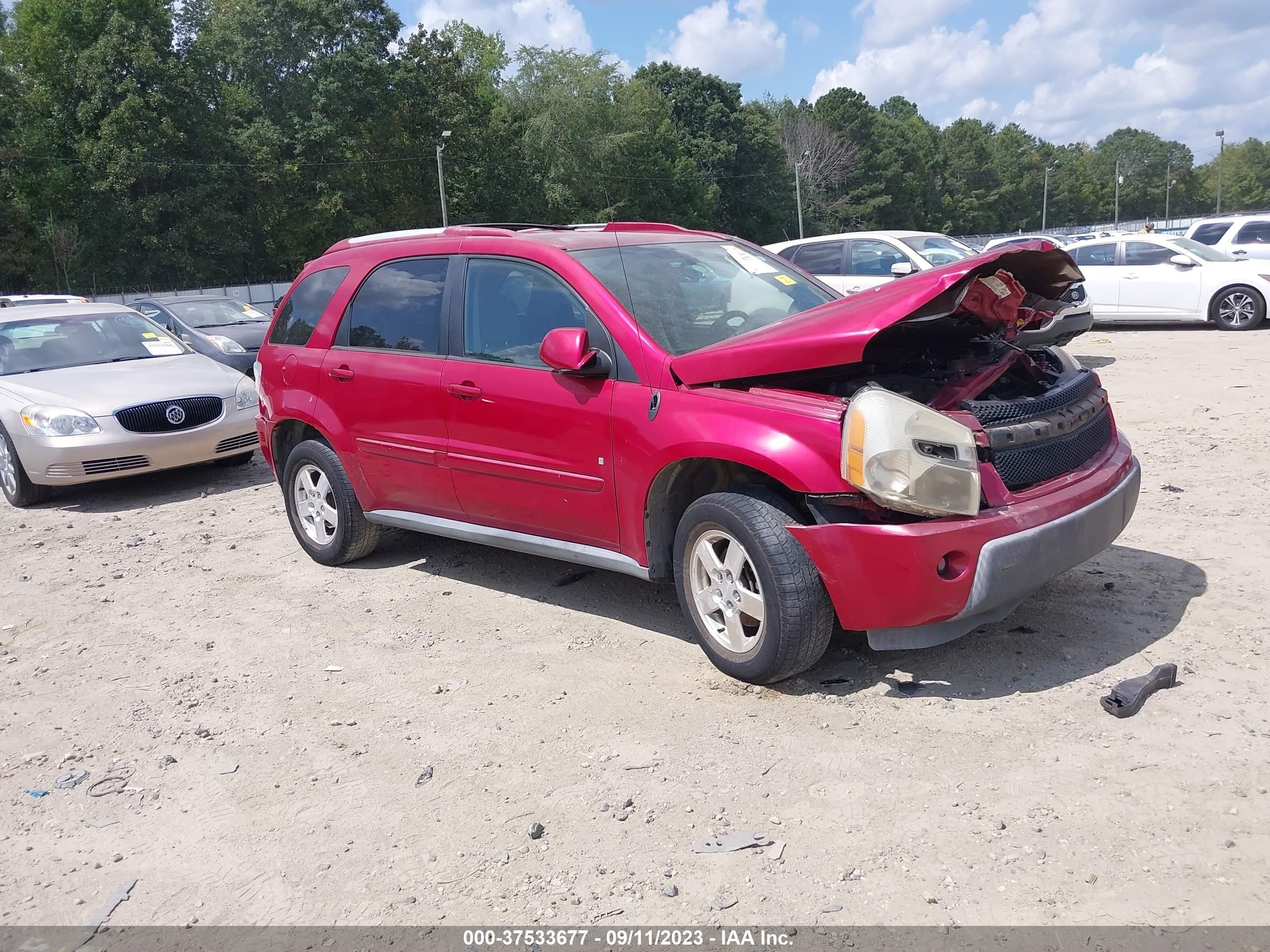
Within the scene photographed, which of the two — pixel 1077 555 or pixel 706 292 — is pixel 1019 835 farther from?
pixel 706 292

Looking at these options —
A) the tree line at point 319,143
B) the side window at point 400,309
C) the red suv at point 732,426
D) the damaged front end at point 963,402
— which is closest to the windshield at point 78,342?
the red suv at point 732,426

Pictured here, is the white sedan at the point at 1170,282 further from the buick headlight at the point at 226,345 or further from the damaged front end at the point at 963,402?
the buick headlight at the point at 226,345

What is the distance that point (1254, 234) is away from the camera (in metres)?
17.4

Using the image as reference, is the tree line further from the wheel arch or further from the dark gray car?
the wheel arch

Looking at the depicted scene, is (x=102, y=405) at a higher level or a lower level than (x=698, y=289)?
lower

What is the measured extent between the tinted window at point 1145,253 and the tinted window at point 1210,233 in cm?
367

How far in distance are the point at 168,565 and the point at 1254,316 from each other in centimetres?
1434

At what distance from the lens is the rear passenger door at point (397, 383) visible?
5.25 m

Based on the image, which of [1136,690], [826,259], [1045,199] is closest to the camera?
[1136,690]

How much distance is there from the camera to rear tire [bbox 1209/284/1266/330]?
14.4 metres

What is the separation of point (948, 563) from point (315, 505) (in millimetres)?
3999

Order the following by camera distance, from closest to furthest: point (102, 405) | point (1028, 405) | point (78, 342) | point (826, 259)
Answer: point (1028, 405)
point (102, 405)
point (78, 342)
point (826, 259)

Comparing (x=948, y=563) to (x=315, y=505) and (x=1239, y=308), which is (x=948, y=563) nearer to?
(x=315, y=505)

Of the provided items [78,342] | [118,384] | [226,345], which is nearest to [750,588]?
[118,384]
